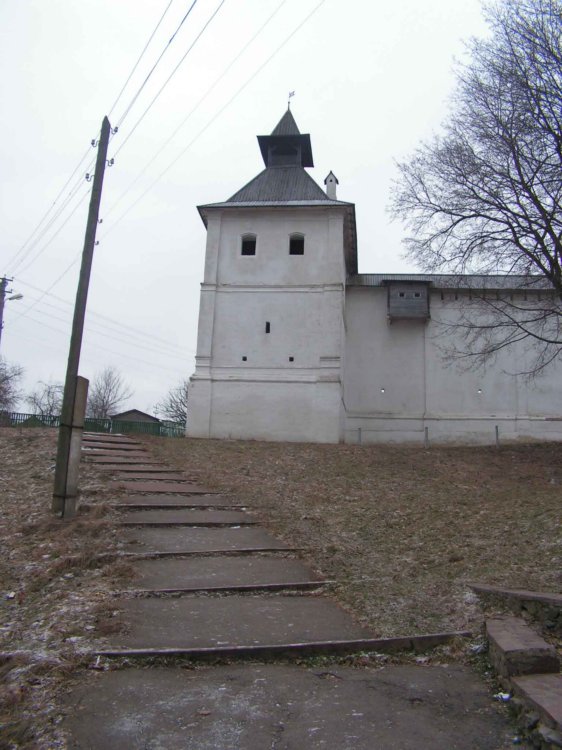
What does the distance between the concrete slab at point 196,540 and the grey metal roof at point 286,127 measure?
24.4m

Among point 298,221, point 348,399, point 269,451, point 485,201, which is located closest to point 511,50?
point 485,201

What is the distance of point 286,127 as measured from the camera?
30.3m

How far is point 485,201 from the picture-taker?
17797 millimetres

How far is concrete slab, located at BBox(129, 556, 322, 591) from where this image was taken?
7.52m

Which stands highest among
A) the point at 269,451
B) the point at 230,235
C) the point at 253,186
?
the point at 253,186

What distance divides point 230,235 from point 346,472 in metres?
13.7

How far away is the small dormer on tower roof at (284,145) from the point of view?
29775 millimetres

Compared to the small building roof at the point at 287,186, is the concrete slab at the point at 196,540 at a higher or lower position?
lower

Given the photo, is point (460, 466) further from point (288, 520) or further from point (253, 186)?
point (253, 186)

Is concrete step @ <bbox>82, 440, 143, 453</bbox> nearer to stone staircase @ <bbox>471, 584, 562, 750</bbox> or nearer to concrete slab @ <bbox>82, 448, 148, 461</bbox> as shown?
concrete slab @ <bbox>82, 448, 148, 461</bbox>

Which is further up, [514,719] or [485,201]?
[485,201]

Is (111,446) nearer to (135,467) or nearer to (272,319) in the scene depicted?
(135,467)

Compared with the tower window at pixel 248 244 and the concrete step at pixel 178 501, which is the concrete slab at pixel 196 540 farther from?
the tower window at pixel 248 244

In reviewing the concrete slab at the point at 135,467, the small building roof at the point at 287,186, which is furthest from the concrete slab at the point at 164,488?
the small building roof at the point at 287,186
